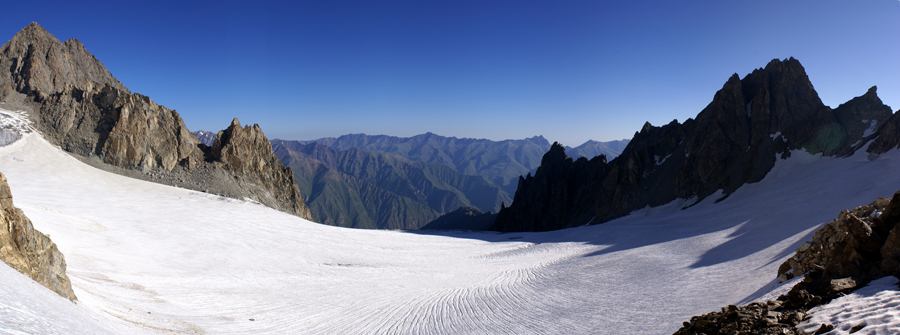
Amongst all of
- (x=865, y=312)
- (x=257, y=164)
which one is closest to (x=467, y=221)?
(x=257, y=164)

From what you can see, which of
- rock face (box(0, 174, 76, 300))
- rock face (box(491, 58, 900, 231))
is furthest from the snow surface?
rock face (box(491, 58, 900, 231))

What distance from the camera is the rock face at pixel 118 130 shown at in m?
44.8

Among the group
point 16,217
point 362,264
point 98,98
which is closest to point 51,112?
point 98,98

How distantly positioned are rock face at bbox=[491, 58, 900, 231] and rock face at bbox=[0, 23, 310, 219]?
5974 cm

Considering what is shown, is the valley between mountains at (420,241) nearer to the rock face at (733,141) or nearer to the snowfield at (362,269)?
the snowfield at (362,269)

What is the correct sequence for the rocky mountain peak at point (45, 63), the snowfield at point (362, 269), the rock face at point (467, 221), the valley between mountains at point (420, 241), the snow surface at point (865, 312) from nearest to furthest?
1. the snow surface at point (865, 312)
2. the valley between mountains at point (420, 241)
3. the snowfield at point (362, 269)
4. the rocky mountain peak at point (45, 63)
5. the rock face at point (467, 221)

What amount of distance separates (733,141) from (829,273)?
5897cm

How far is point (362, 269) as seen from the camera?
2253 centimetres

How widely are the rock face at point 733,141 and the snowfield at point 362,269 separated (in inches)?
487

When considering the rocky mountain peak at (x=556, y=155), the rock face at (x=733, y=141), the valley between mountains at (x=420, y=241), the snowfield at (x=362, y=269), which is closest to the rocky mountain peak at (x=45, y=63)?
the valley between mountains at (x=420, y=241)

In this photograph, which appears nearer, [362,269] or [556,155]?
[362,269]

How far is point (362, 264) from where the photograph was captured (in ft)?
79.0

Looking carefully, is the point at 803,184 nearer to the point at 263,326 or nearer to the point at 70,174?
the point at 263,326

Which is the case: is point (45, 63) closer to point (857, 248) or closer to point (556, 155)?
point (857, 248)
